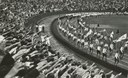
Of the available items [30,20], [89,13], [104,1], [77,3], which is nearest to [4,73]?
[30,20]

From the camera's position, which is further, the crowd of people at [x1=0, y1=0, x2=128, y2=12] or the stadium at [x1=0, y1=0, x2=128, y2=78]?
the crowd of people at [x1=0, y1=0, x2=128, y2=12]

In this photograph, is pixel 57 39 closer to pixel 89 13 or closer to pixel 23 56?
pixel 23 56

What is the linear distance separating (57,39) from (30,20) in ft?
30.3

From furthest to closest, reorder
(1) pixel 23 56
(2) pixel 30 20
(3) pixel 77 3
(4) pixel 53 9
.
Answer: (3) pixel 77 3 < (4) pixel 53 9 < (2) pixel 30 20 < (1) pixel 23 56

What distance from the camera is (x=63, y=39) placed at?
2736cm

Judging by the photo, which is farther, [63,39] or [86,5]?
[86,5]

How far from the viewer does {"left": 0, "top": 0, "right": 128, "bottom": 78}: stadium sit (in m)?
7.09

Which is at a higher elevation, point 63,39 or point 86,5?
point 63,39

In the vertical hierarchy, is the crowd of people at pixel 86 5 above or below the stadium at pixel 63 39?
below

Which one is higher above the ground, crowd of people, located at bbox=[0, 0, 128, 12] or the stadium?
the stadium

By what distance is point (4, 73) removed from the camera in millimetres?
5000

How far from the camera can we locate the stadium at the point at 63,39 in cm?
709

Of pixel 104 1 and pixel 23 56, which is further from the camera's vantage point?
pixel 104 1

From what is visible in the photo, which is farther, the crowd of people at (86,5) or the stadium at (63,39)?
the crowd of people at (86,5)
